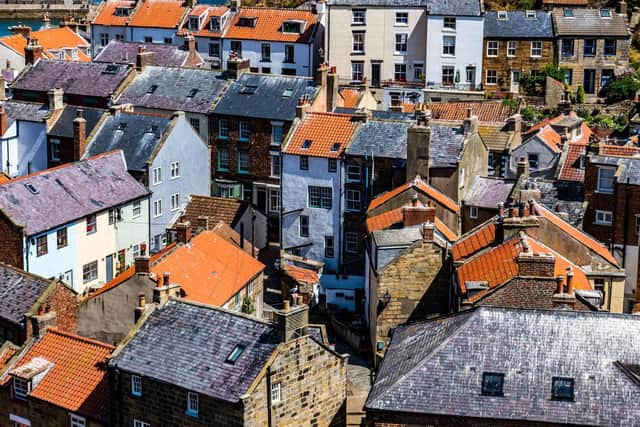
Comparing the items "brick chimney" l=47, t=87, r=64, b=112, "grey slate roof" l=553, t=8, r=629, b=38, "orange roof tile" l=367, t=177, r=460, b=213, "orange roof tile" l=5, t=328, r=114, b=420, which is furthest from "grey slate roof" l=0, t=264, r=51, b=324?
"grey slate roof" l=553, t=8, r=629, b=38

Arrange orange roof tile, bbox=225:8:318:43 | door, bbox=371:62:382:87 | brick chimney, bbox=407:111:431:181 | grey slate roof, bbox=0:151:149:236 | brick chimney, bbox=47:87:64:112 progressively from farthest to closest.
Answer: orange roof tile, bbox=225:8:318:43, door, bbox=371:62:382:87, brick chimney, bbox=47:87:64:112, brick chimney, bbox=407:111:431:181, grey slate roof, bbox=0:151:149:236

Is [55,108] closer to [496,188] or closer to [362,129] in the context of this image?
[362,129]

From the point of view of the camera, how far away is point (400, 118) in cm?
7050

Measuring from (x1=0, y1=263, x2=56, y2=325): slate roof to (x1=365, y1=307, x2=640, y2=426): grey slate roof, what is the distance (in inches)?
644

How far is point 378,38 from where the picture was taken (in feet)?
301

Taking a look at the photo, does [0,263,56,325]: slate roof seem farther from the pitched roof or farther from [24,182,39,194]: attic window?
the pitched roof

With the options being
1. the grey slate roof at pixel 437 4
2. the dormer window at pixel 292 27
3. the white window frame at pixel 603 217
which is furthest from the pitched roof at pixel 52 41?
the white window frame at pixel 603 217

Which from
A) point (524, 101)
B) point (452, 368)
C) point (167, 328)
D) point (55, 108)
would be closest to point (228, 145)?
point (55, 108)

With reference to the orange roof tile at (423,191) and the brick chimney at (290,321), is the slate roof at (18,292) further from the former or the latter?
the orange roof tile at (423,191)

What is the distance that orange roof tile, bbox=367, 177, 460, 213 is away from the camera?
58.9 meters

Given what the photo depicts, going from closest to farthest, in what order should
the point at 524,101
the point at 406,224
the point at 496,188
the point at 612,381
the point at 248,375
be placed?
the point at 612,381
the point at 248,375
the point at 406,224
the point at 496,188
the point at 524,101

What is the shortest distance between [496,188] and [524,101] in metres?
27.5

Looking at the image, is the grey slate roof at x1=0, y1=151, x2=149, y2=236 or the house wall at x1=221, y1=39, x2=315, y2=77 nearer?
the grey slate roof at x1=0, y1=151, x2=149, y2=236

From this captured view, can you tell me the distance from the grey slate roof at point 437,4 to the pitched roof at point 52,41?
2556cm
